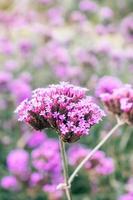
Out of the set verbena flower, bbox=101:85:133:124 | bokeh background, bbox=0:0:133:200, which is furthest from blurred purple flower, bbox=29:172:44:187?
verbena flower, bbox=101:85:133:124

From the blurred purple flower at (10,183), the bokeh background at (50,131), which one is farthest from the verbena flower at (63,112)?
the blurred purple flower at (10,183)

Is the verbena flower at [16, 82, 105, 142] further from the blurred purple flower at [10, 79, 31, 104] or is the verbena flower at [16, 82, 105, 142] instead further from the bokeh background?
the blurred purple flower at [10, 79, 31, 104]

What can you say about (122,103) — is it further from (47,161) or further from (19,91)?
(19,91)

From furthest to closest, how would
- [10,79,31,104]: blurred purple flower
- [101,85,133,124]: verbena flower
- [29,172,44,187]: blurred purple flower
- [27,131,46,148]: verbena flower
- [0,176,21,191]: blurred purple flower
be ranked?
[10,79,31,104]: blurred purple flower → [27,131,46,148]: verbena flower → [0,176,21,191]: blurred purple flower → [29,172,44,187]: blurred purple flower → [101,85,133,124]: verbena flower

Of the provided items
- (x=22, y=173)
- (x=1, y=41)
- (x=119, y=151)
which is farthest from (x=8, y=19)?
(x=22, y=173)

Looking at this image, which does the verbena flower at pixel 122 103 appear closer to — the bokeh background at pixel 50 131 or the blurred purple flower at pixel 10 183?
the bokeh background at pixel 50 131

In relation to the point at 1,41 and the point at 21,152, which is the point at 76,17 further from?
the point at 21,152

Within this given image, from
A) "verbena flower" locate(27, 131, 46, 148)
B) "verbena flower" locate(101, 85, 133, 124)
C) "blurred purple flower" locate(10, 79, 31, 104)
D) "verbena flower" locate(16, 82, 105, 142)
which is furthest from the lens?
"blurred purple flower" locate(10, 79, 31, 104)
